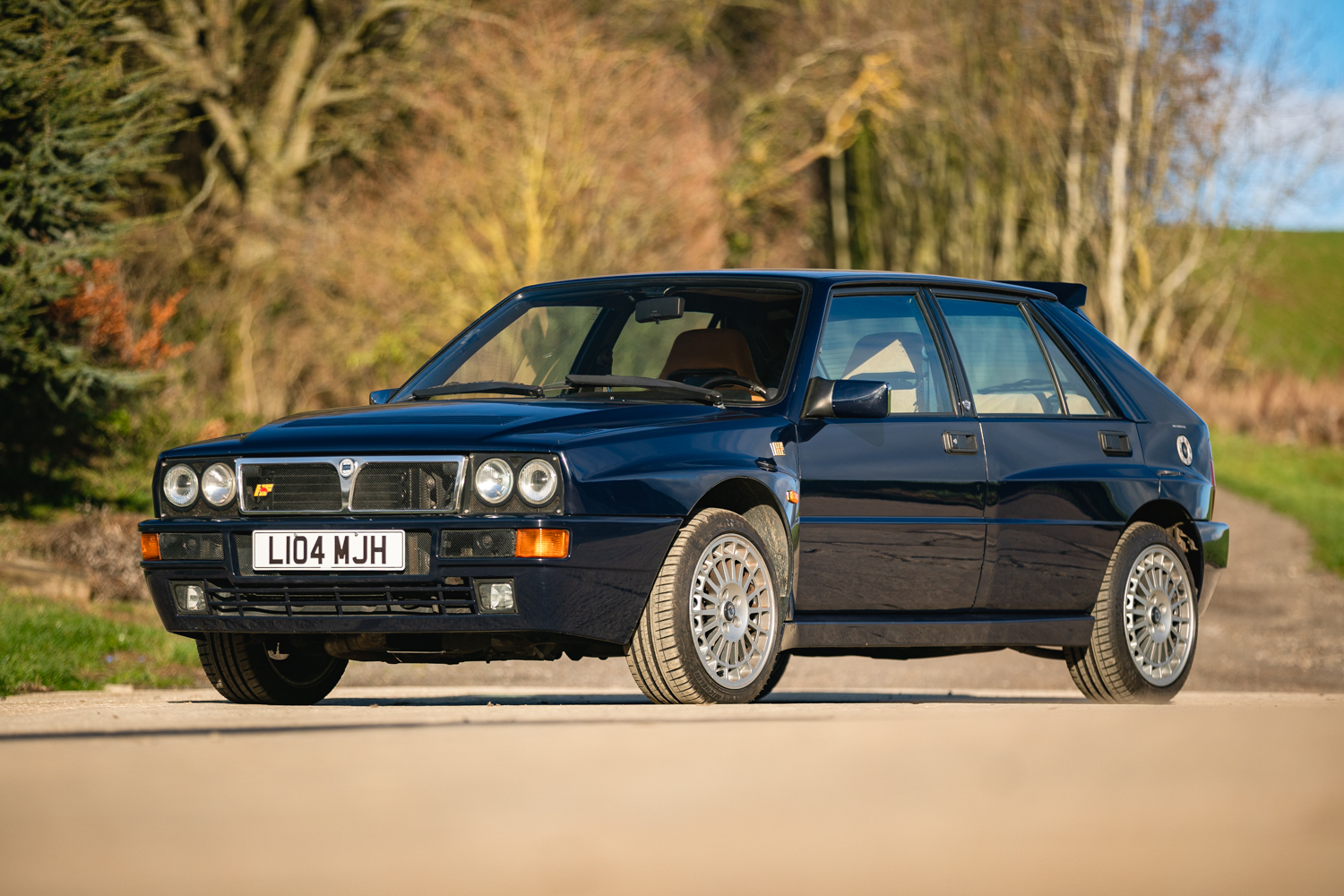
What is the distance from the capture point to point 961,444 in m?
6.98

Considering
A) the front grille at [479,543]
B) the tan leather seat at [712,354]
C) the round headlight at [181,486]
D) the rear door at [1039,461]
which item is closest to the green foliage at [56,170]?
the round headlight at [181,486]

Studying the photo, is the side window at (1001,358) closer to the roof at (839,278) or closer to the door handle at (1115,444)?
the roof at (839,278)

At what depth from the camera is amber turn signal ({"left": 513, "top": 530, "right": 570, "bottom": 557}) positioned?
18.6 ft

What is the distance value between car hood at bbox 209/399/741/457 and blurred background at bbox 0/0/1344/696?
3.68 m

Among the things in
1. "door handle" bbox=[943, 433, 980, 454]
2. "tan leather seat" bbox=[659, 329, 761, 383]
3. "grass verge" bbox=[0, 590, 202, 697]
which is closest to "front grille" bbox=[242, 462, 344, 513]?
"tan leather seat" bbox=[659, 329, 761, 383]

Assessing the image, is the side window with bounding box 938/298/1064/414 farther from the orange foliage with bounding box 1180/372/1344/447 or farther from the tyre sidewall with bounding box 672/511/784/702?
the orange foliage with bounding box 1180/372/1344/447

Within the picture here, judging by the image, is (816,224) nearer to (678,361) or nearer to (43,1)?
(43,1)

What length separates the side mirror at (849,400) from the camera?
21.1 ft

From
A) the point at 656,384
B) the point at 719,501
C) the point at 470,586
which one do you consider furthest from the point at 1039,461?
the point at 470,586

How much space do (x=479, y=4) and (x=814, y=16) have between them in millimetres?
11876

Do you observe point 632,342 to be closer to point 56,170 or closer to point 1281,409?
point 56,170

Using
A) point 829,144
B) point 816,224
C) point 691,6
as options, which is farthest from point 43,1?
point 816,224

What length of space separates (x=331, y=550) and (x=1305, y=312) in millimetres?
61026

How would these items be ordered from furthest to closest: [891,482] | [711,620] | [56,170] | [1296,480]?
1. [1296,480]
2. [56,170]
3. [891,482]
4. [711,620]
